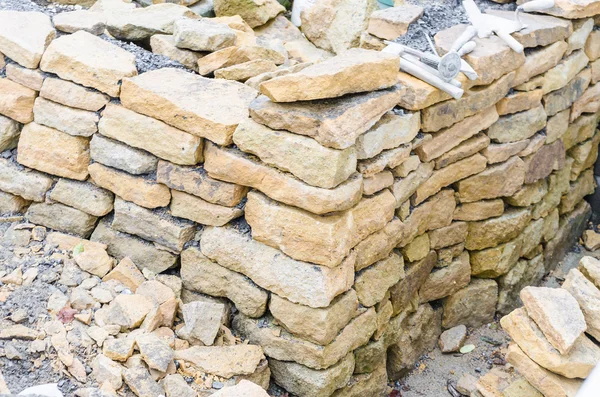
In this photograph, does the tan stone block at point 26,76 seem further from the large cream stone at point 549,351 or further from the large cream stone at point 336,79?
the large cream stone at point 549,351

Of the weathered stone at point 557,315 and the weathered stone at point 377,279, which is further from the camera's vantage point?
the weathered stone at point 377,279

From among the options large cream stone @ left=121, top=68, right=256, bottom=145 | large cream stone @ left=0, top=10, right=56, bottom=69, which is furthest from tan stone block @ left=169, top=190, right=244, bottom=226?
large cream stone @ left=0, top=10, right=56, bottom=69

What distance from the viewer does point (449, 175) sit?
14.7 feet

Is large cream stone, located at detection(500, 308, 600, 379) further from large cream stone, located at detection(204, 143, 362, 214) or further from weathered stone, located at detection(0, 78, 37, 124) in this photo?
weathered stone, located at detection(0, 78, 37, 124)

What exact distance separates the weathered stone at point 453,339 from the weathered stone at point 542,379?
1.43 metres

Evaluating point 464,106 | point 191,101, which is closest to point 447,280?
point 464,106

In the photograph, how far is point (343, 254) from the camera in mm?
3516

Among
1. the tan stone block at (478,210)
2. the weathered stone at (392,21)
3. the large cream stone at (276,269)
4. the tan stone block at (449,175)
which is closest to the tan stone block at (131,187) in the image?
the large cream stone at (276,269)

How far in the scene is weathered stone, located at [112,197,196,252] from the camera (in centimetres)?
383

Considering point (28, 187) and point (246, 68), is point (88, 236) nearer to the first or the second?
point (28, 187)

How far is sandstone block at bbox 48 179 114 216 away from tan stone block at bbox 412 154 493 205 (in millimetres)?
1747

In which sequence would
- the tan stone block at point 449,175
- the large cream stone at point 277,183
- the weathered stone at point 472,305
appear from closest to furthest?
the large cream stone at point 277,183 → the tan stone block at point 449,175 → the weathered stone at point 472,305

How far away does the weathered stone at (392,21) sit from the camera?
14.6 feet

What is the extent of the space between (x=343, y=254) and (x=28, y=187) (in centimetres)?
185
